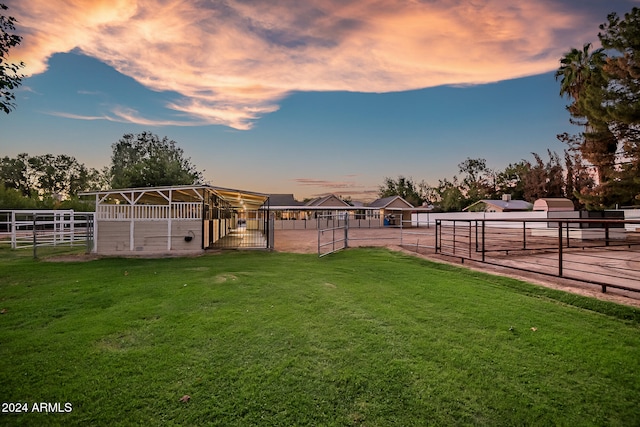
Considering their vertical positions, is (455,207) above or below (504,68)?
below

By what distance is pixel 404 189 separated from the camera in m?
69.6

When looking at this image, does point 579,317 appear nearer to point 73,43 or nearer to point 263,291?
point 263,291

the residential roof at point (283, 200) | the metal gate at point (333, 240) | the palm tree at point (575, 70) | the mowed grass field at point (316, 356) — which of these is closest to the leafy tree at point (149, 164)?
the residential roof at point (283, 200)

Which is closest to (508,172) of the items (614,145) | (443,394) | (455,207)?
(455,207)

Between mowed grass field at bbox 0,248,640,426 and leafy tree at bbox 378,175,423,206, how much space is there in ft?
212

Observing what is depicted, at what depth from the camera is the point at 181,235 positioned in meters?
13.4

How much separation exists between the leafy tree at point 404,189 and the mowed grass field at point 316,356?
212 ft

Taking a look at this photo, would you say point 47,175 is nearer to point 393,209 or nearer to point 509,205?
point 393,209

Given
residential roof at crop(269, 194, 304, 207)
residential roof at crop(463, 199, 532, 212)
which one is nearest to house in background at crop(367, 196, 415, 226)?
residential roof at crop(463, 199, 532, 212)

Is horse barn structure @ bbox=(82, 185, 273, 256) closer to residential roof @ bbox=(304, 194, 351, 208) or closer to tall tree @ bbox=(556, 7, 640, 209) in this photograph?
tall tree @ bbox=(556, 7, 640, 209)

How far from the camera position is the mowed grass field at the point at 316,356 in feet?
7.60

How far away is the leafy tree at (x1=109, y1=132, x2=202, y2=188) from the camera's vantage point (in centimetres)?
3294

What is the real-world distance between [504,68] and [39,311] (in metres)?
18.3

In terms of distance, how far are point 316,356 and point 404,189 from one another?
230 feet
